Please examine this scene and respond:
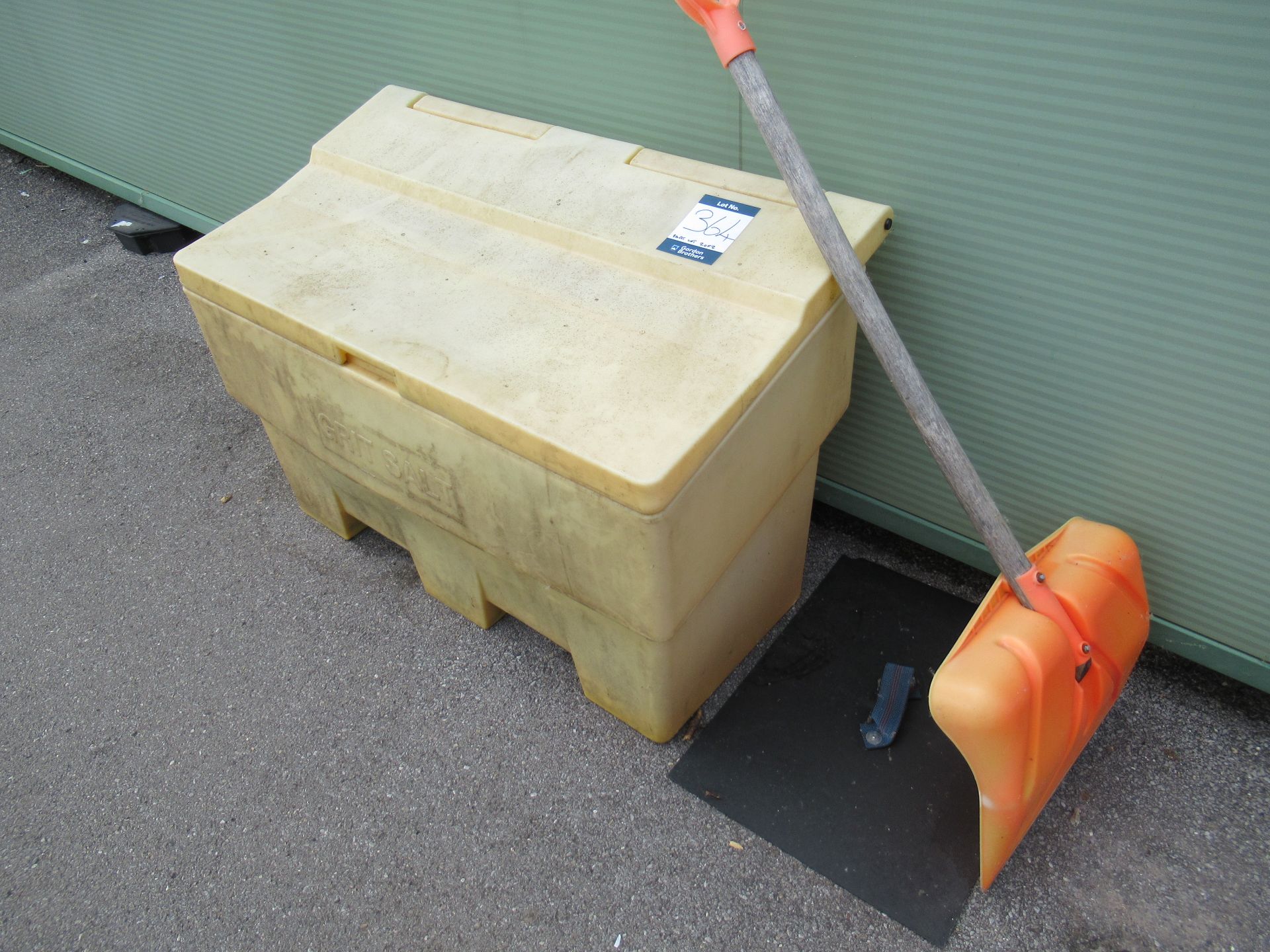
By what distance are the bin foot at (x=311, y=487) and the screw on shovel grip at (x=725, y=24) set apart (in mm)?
1272

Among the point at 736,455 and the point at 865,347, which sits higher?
the point at 736,455

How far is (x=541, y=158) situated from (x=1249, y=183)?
121cm

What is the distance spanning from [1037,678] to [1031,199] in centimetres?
77

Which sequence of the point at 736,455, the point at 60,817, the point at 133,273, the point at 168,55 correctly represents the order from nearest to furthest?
the point at 736,455 < the point at 60,817 < the point at 168,55 < the point at 133,273

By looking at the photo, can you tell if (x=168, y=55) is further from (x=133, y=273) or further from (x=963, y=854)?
(x=963, y=854)

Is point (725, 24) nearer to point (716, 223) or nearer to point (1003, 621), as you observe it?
point (716, 223)

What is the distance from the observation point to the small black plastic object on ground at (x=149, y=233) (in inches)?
132

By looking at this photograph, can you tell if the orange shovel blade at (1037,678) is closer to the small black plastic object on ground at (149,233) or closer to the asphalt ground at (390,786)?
the asphalt ground at (390,786)

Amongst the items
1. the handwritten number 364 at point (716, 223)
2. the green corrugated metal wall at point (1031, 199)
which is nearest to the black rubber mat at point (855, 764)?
the green corrugated metal wall at point (1031, 199)

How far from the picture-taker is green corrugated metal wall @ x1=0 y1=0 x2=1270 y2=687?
4.21 feet

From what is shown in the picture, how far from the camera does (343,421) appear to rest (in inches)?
65.6

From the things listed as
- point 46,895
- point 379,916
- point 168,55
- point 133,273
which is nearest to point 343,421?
point 379,916

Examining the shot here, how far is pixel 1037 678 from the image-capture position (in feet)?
4.56

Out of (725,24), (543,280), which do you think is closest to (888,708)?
(543,280)
